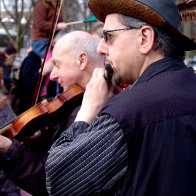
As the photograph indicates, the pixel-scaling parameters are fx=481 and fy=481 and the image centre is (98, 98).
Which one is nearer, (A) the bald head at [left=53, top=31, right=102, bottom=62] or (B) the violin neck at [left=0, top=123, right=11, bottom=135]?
(B) the violin neck at [left=0, top=123, right=11, bottom=135]

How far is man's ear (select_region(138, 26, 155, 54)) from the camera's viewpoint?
6.10 ft

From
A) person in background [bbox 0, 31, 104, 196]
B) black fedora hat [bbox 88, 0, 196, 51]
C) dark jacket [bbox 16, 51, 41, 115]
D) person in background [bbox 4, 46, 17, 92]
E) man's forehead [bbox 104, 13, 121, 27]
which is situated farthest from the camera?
person in background [bbox 4, 46, 17, 92]

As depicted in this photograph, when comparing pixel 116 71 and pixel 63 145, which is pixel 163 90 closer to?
pixel 116 71

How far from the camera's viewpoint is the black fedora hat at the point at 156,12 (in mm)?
1840

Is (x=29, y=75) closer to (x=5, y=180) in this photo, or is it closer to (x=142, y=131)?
(x=5, y=180)

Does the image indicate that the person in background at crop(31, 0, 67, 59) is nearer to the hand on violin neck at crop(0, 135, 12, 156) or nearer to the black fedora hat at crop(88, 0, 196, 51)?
the hand on violin neck at crop(0, 135, 12, 156)

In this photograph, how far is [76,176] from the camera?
5.74ft

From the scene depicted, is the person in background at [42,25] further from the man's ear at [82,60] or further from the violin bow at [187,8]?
the violin bow at [187,8]

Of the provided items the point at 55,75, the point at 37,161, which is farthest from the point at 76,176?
the point at 55,75

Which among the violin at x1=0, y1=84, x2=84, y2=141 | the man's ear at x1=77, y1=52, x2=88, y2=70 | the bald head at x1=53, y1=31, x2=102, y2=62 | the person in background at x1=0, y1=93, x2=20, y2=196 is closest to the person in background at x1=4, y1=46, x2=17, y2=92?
the person in background at x1=0, y1=93, x2=20, y2=196

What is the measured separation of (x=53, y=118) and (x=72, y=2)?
1050 inches

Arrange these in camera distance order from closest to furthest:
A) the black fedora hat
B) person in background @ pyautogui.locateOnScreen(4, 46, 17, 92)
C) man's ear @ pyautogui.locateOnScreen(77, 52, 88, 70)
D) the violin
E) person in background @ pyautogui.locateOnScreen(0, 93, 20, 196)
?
the black fedora hat < the violin < man's ear @ pyautogui.locateOnScreen(77, 52, 88, 70) < person in background @ pyautogui.locateOnScreen(0, 93, 20, 196) < person in background @ pyautogui.locateOnScreen(4, 46, 17, 92)

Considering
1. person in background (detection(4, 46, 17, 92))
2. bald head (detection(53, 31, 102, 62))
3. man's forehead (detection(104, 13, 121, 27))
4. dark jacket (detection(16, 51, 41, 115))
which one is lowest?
person in background (detection(4, 46, 17, 92))

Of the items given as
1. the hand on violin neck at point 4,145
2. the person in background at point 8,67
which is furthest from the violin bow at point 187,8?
the person in background at point 8,67
